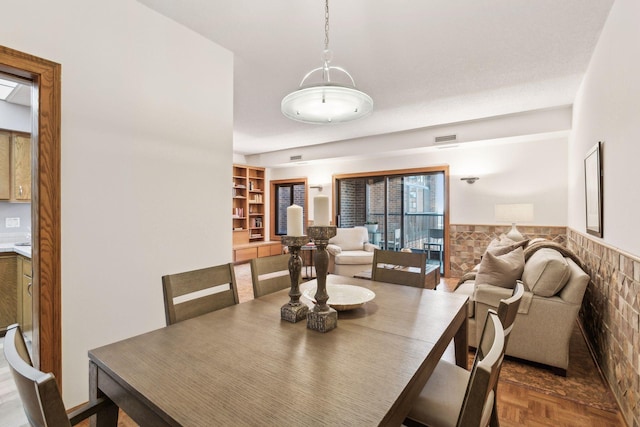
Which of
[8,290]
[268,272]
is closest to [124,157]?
[268,272]

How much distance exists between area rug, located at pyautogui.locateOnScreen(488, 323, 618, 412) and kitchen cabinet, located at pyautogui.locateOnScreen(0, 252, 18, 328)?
4.29 meters

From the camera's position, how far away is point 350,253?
18.2ft

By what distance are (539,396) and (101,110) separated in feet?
11.0

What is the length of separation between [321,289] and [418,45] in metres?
2.30

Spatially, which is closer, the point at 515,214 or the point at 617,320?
the point at 617,320

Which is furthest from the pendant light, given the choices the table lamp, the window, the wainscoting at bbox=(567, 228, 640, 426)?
the window

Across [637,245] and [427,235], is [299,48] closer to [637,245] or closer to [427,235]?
[637,245]

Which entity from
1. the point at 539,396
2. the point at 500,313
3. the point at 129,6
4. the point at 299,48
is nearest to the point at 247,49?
the point at 299,48

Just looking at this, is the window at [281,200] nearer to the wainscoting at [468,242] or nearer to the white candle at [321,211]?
the wainscoting at [468,242]

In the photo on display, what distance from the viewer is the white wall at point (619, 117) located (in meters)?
1.67

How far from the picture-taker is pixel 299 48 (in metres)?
2.63

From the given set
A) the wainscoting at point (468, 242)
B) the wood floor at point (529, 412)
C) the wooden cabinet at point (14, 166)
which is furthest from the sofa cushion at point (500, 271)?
the wooden cabinet at point (14, 166)

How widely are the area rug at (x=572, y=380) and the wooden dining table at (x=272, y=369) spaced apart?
1295mm

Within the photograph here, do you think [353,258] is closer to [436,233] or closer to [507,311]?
[436,233]
